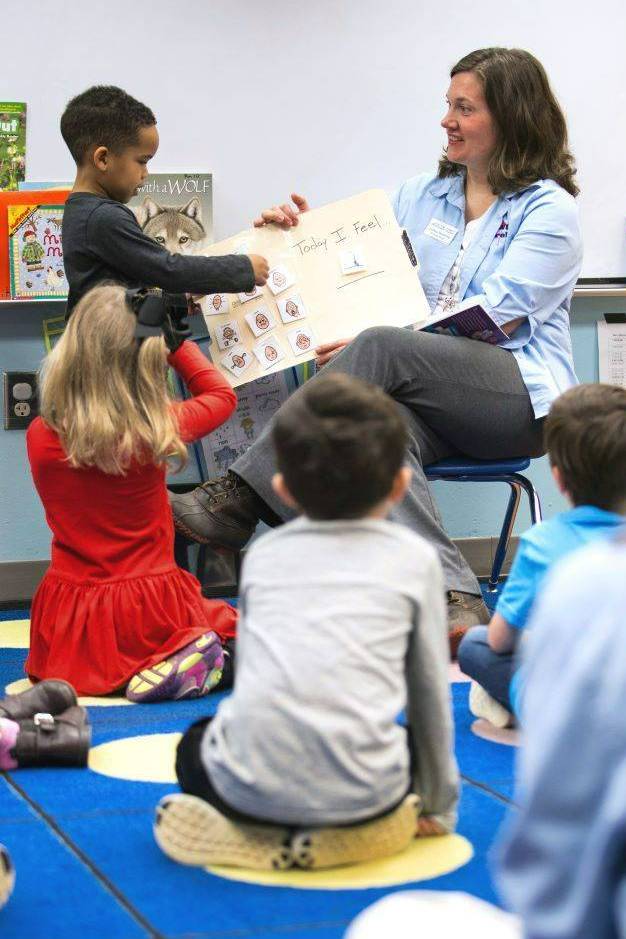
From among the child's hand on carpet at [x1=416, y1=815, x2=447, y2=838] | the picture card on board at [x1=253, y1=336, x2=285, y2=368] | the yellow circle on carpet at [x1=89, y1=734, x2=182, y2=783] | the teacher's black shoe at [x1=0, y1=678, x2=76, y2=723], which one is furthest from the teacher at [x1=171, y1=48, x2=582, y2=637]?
the child's hand on carpet at [x1=416, y1=815, x2=447, y2=838]

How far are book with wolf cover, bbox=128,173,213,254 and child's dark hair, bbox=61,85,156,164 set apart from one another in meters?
0.47

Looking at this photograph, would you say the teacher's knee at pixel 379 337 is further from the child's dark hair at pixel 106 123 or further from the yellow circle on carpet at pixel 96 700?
the yellow circle on carpet at pixel 96 700

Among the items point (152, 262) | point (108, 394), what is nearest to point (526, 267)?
point (152, 262)

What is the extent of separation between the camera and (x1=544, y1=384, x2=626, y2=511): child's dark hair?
1.79m

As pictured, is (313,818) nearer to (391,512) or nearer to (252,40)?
(391,512)

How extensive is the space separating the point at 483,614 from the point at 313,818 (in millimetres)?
1362

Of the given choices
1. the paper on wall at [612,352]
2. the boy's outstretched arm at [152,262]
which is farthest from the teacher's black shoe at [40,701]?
the paper on wall at [612,352]

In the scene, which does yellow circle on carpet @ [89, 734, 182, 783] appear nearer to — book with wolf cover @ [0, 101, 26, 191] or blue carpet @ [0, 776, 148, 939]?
blue carpet @ [0, 776, 148, 939]

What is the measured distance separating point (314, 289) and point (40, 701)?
1.45 metres

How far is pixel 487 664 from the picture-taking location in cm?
205

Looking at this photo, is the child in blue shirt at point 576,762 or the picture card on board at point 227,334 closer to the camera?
the child in blue shirt at point 576,762

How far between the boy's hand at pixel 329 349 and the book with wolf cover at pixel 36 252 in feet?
2.49

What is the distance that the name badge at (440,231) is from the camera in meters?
3.18

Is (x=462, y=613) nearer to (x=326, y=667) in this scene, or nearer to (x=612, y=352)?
(x=326, y=667)
